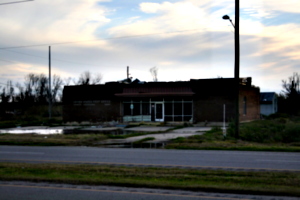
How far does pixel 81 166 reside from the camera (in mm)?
12266

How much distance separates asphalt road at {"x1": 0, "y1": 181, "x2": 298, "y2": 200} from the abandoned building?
31.3 meters

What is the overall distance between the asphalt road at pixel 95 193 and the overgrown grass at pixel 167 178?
32cm

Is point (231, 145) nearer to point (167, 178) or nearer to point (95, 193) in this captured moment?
point (167, 178)

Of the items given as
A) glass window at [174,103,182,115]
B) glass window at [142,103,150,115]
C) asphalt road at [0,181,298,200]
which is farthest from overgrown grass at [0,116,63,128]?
asphalt road at [0,181,298,200]

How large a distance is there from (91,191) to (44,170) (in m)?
3.27

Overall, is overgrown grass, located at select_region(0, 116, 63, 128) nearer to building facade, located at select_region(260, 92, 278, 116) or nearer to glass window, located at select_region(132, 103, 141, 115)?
glass window, located at select_region(132, 103, 141, 115)

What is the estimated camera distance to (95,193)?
851cm

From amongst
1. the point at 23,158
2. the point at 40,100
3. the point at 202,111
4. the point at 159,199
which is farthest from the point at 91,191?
the point at 40,100

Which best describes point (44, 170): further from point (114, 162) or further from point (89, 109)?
point (89, 109)

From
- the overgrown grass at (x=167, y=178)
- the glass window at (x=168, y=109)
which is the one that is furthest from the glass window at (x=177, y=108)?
the overgrown grass at (x=167, y=178)

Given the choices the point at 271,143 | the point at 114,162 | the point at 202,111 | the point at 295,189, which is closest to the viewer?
the point at 295,189

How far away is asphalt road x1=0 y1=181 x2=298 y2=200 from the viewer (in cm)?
804

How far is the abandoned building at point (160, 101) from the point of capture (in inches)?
1553

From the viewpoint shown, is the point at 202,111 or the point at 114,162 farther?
the point at 202,111
